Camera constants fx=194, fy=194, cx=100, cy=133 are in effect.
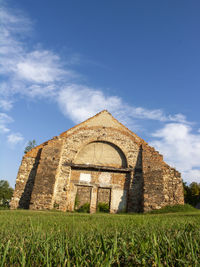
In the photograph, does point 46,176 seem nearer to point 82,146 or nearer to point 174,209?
point 82,146

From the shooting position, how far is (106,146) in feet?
49.9

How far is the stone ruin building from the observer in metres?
13.1

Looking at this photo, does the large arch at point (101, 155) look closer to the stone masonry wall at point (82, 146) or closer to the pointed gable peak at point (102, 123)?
the stone masonry wall at point (82, 146)

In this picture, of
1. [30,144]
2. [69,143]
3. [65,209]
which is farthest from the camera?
[30,144]

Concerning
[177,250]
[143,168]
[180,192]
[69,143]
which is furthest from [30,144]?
[177,250]

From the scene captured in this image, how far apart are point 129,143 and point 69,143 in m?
4.68

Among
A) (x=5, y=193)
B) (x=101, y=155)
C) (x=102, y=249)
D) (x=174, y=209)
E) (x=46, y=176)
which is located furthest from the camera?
(x=5, y=193)

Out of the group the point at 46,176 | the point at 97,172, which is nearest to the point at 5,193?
Answer: the point at 46,176

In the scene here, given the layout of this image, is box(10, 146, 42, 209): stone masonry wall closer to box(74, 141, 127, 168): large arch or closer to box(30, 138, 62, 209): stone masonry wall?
box(30, 138, 62, 209): stone masonry wall

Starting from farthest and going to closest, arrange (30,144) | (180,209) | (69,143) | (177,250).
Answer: (30,144), (69,143), (180,209), (177,250)

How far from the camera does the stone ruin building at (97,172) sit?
518 inches

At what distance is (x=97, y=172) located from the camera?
14.5 metres

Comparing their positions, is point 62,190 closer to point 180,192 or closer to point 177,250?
point 180,192

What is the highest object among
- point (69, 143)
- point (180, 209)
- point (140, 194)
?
point (69, 143)
